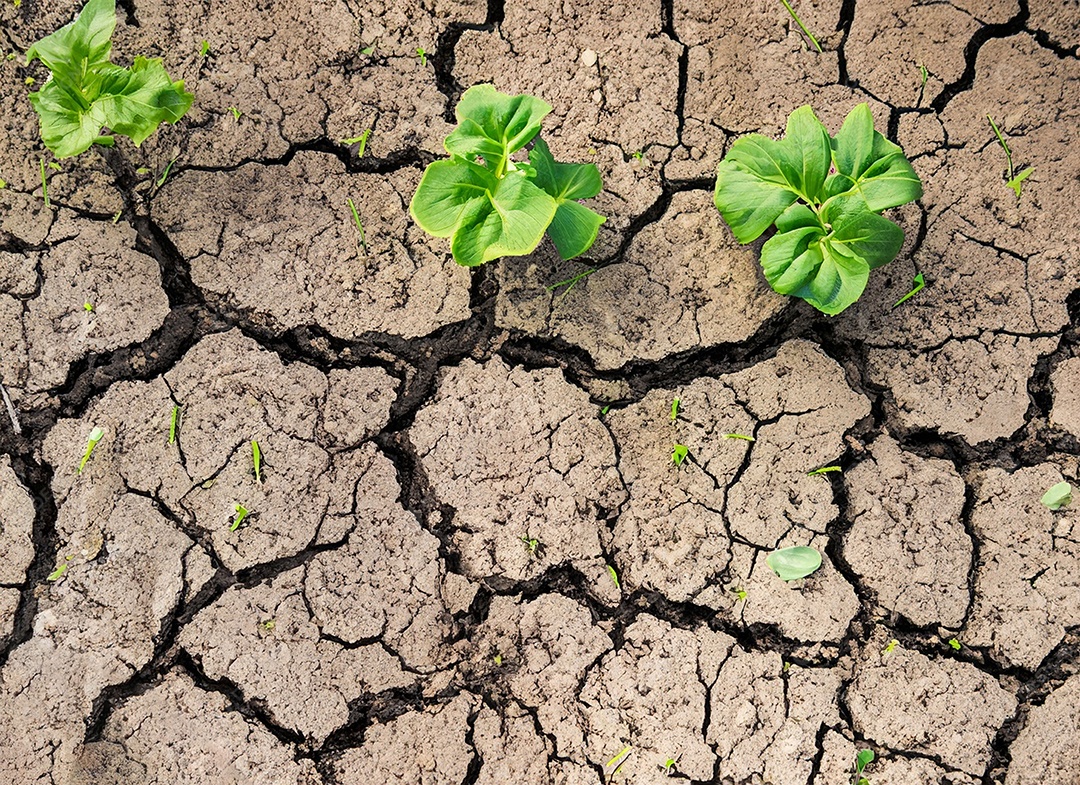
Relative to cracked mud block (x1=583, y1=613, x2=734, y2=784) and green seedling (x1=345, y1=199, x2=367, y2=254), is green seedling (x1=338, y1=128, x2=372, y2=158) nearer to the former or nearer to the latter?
green seedling (x1=345, y1=199, x2=367, y2=254)

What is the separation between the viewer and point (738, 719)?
226 centimetres

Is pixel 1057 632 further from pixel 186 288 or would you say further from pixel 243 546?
pixel 186 288

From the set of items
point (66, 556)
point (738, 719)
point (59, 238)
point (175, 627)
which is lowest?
point (738, 719)

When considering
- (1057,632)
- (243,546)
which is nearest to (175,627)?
(243,546)

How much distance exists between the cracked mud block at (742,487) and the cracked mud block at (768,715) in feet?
0.33

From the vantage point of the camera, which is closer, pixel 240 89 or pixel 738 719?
pixel 738 719

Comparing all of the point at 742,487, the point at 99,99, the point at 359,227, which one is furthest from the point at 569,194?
the point at 99,99

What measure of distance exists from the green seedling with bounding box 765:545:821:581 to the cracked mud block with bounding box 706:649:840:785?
20 centimetres

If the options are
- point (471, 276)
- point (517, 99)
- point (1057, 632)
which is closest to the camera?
point (517, 99)

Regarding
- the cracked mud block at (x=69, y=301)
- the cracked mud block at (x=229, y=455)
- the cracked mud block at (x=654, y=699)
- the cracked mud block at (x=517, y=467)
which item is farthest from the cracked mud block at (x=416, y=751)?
the cracked mud block at (x=69, y=301)

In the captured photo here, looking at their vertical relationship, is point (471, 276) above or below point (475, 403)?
above

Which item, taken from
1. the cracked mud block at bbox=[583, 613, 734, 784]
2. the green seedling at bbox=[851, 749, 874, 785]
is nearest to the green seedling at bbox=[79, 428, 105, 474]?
the cracked mud block at bbox=[583, 613, 734, 784]

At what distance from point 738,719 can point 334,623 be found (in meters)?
1.01

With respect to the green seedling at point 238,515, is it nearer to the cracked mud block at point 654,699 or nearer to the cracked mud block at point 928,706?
the cracked mud block at point 654,699
